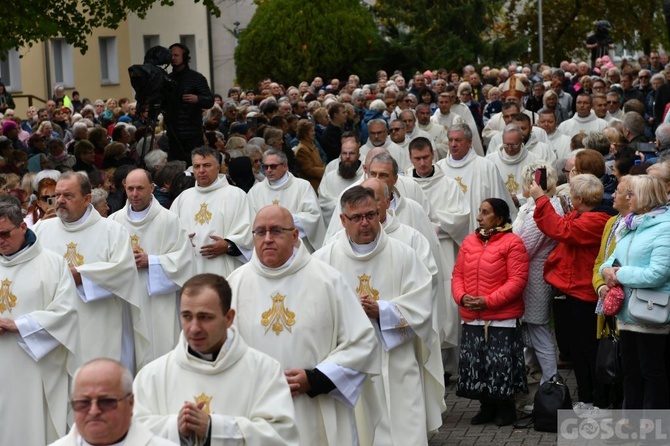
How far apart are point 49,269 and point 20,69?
2897 centimetres

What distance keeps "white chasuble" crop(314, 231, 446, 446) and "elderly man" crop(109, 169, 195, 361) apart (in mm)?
2456

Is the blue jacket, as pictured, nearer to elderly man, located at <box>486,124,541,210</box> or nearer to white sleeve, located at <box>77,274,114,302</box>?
white sleeve, located at <box>77,274,114,302</box>

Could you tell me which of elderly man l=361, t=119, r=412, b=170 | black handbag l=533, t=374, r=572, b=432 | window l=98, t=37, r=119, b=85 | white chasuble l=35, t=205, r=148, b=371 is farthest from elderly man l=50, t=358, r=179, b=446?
window l=98, t=37, r=119, b=85

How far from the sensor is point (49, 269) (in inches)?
334

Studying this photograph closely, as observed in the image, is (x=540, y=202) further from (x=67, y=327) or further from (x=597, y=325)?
(x=67, y=327)

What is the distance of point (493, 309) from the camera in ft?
31.9

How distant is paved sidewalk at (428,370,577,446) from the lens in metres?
9.44

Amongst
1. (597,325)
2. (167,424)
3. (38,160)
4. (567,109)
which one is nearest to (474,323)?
(597,325)

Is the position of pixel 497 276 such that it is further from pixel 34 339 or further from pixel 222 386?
pixel 222 386

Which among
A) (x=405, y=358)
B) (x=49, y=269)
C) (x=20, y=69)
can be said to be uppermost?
(x=20, y=69)

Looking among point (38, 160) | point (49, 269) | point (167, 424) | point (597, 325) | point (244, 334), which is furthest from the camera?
point (38, 160)

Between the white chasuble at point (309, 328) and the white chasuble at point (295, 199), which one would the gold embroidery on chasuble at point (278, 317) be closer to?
the white chasuble at point (309, 328)

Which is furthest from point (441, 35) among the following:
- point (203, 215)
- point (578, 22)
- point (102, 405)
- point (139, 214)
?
point (102, 405)

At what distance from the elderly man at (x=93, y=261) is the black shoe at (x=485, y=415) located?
2652 millimetres
